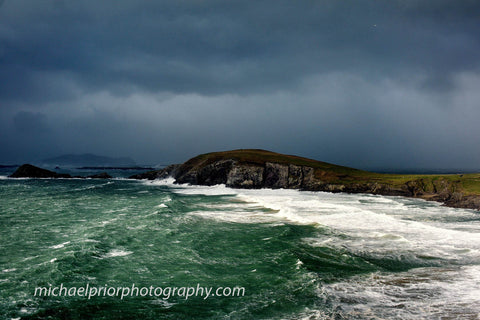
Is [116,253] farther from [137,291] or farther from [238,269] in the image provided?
[238,269]

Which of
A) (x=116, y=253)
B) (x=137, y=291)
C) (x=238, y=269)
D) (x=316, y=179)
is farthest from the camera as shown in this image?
(x=316, y=179)

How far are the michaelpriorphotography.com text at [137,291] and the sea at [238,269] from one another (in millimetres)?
47

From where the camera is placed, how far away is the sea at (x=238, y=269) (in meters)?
11.4

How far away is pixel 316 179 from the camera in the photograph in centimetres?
7056

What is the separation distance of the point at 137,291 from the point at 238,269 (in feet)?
17.1

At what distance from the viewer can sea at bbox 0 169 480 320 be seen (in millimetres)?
11445

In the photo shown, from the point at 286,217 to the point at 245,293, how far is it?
19.8 metres

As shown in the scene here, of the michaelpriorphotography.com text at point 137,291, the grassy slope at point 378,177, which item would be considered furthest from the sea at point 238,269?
the grassy slope at point 378,177

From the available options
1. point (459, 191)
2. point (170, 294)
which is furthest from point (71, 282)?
point (459, 191)

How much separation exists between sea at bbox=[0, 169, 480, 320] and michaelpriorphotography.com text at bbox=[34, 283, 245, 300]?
47 millimetres

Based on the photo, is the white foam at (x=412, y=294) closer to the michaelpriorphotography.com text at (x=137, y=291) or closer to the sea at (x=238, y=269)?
the sea at (x=238, y=269)

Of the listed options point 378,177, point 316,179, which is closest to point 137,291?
point 316,179

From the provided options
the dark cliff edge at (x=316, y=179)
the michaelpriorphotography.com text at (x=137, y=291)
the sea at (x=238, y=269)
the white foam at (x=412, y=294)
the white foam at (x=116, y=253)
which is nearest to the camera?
the white foam at (x=412, y=294)

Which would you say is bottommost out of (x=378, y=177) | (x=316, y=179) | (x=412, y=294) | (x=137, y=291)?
(x=137, y=291)
